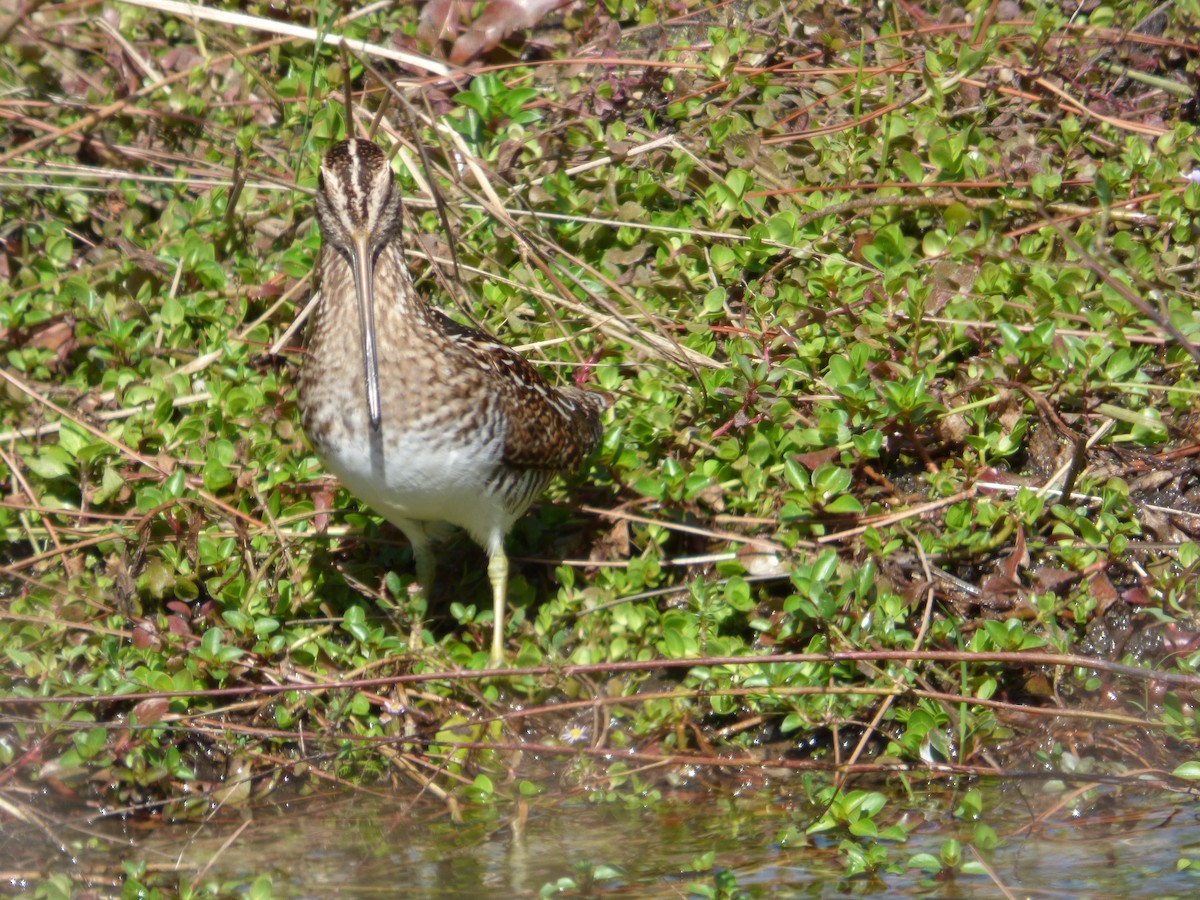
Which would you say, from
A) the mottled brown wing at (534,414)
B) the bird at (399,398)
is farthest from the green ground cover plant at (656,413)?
the bird at (399,398)

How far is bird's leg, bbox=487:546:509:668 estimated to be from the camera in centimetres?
465

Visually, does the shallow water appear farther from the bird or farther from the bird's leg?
the bird

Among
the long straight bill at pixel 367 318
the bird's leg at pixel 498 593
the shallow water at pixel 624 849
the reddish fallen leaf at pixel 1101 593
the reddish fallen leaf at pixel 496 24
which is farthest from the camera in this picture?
the reddish fallen leaf at pixel 496 24

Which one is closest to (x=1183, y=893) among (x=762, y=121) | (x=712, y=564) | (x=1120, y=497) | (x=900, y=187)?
(x=1120, y=497)

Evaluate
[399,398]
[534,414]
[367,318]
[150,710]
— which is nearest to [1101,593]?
[534,414]

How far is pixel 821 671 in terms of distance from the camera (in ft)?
14.0

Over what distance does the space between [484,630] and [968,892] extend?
194 centimetres

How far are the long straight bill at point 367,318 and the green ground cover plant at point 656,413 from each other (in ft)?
2.66

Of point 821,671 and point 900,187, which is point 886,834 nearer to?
point 821,671

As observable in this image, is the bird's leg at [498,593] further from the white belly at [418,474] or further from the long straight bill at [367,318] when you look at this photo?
the long straight bill at [367,318]

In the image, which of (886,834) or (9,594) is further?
(9,594)

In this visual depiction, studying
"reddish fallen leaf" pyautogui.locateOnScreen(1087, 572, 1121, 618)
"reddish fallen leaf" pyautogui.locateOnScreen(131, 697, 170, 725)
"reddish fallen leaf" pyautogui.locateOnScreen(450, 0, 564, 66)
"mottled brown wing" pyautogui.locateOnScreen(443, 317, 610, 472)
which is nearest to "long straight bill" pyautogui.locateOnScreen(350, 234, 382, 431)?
"mottled brown wing" pyautogui.locateOnScreen(443, 317, 610, 472)

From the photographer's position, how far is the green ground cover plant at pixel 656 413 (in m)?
4.25

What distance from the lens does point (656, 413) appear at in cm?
505
